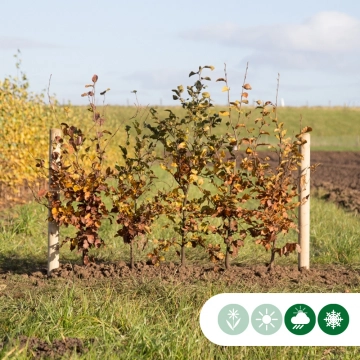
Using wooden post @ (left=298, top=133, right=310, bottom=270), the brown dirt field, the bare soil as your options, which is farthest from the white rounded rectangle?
Result: the brown dirt field

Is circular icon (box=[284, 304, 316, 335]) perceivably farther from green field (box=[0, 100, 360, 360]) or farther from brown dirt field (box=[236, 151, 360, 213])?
brown dirt field (box=[236, 151, 360, 213])

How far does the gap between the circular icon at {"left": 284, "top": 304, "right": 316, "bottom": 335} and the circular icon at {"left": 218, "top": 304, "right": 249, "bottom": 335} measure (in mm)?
340

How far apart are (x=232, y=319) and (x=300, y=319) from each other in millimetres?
538

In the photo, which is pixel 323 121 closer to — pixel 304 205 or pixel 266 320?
pixel 304 205

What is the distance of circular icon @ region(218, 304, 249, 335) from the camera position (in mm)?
4904

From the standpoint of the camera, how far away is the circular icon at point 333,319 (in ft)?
16.3

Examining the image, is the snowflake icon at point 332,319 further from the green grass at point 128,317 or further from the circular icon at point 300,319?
the green grass at point 128,317

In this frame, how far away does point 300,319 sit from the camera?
500 cm

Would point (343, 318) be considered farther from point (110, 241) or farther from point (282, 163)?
point (110, 241)

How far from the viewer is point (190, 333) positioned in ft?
15.7

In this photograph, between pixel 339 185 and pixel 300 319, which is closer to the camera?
pixel 300 319

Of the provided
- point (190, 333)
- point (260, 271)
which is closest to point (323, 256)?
point (260, 271)

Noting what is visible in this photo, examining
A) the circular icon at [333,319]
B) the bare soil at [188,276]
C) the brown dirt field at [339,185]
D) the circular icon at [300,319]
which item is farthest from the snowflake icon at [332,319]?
the brown dirt field at [339,185]

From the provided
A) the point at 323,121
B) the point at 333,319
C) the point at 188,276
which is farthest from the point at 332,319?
the point at 323,121
